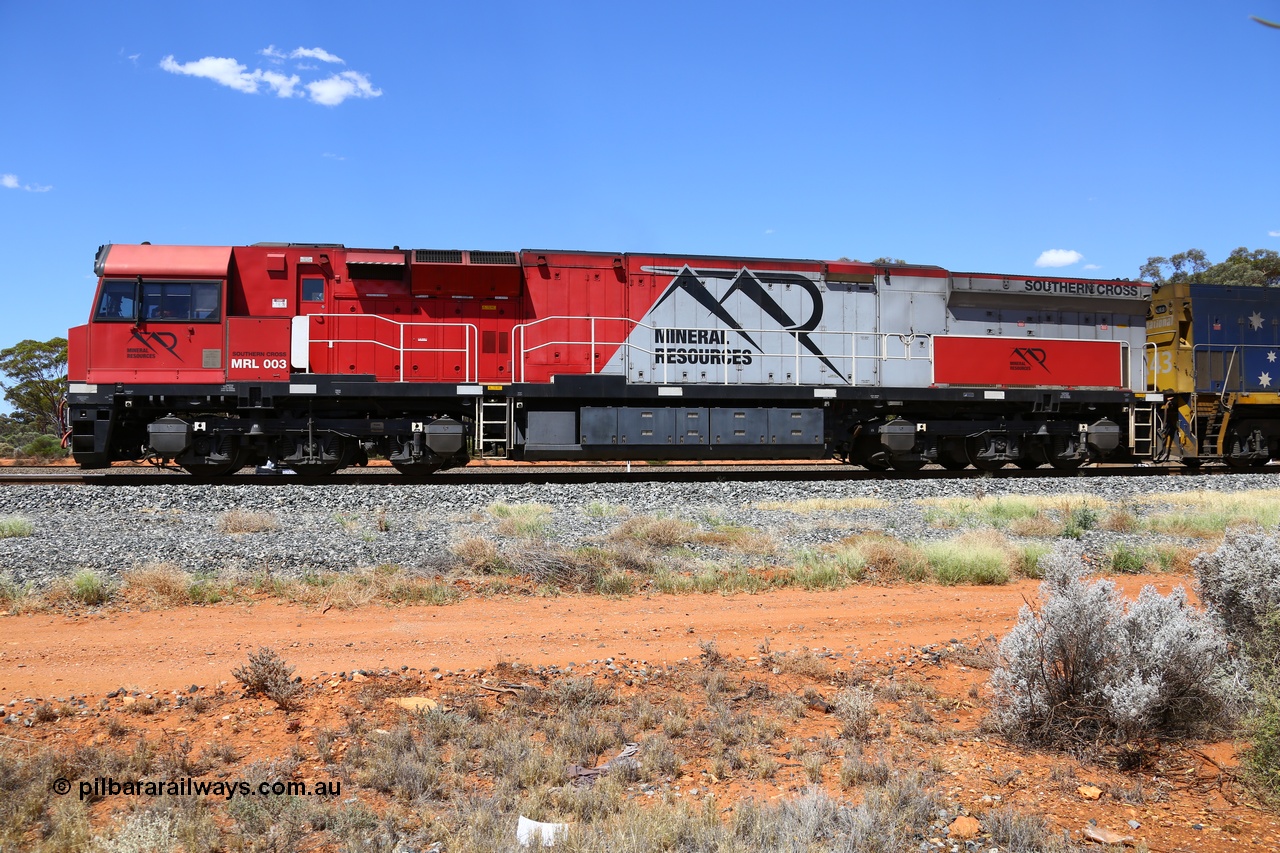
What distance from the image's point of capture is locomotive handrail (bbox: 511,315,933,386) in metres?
15.8

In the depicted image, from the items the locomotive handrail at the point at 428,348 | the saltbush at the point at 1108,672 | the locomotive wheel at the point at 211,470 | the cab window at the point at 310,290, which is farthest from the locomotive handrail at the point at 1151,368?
the locomotive wheel at the point at 211,470

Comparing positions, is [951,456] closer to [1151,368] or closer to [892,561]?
[1151,368]

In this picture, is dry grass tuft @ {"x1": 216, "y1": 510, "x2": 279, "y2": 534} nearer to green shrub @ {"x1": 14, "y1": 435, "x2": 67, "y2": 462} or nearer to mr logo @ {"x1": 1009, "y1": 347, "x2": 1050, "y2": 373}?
mr logo @ {"x1": 1009, "y1": 347, "x2": 1050, "y2": 373}

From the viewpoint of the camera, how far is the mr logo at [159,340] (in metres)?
14.4

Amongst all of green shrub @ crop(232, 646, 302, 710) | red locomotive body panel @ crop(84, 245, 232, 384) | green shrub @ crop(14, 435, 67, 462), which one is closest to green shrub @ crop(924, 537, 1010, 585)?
green shrub @ crop(232, 646, 302, 710)

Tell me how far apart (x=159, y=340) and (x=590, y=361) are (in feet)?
25.6

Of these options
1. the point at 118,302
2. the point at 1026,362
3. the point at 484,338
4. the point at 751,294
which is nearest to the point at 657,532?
the point at 484,338

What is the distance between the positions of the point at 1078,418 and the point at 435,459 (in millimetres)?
14102

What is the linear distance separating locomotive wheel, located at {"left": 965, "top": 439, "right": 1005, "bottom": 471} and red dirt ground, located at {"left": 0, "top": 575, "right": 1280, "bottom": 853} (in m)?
9.48

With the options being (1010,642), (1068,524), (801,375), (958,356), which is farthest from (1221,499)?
(1010,642)

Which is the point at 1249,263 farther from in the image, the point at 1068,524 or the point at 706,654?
the point at 706,654

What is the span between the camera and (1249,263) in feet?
185

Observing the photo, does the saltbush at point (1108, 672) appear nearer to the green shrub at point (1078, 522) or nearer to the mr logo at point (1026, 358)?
the green shrub at point (1078, 522)

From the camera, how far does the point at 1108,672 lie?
437cm
